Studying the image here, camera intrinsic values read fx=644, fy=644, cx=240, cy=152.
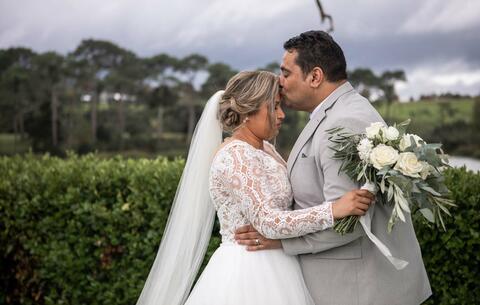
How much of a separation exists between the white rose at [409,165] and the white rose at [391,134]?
0.09 m

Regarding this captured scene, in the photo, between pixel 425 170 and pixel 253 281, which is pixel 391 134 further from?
pixel 253 281

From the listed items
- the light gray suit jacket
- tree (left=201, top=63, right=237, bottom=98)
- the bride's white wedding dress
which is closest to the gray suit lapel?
the light gray suit jacket

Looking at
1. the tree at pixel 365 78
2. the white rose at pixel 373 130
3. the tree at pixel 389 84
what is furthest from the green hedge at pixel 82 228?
the tree at pixel 365 78

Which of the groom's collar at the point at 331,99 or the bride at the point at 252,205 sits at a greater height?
the groom's collar at the point at 331,99

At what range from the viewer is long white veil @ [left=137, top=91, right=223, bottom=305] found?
3965mm

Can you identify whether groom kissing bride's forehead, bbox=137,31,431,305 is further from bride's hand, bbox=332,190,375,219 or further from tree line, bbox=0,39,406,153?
tree line, bbox=0,39,406,153

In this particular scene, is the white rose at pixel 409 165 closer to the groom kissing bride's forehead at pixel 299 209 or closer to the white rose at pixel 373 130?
the white rose at pixel 373 130

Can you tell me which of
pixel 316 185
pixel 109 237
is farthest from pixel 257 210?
pixel 109 237

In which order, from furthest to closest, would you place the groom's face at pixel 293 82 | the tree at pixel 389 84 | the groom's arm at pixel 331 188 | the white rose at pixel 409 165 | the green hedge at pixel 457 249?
the tree at pixel 389 84 < the green hedge at pixel 457 249 < the groom's face at pixel 293 82 < the groom's arm at pixel 331 188 < the white rose at pixel 409 165

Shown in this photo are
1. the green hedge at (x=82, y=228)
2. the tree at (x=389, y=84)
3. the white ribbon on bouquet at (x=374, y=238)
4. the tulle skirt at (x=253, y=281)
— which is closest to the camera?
the white ribbon on bouquet at (x=374, y=238)

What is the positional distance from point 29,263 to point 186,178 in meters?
3.19

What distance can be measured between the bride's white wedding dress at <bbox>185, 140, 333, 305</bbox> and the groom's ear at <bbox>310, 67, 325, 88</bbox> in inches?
18.7

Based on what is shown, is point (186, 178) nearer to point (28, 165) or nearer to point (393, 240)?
point (393, 240)

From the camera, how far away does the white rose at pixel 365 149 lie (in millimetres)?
3010
